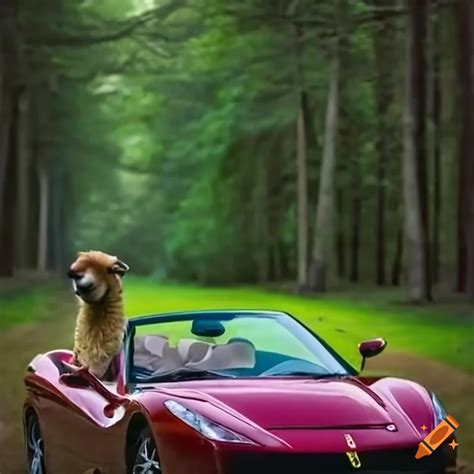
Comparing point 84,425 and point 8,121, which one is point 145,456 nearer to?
point 84,425

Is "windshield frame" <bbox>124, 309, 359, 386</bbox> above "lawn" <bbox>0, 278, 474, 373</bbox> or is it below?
above

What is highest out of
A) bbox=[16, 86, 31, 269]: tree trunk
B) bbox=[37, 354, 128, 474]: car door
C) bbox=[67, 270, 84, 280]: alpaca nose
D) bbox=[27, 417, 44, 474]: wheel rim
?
bbox=[16, 86, 31, 269]: tree trunk

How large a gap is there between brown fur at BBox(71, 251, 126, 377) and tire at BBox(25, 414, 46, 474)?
479 mm

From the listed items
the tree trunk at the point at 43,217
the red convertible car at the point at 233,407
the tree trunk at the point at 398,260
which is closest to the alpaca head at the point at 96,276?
the red convertible car at the point at 233,407

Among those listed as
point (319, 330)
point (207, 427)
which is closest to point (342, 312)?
point (319, 330)

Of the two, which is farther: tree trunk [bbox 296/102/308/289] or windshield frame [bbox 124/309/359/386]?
tree trunk [bbox 296/102/308/289]

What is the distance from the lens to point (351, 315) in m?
5.84

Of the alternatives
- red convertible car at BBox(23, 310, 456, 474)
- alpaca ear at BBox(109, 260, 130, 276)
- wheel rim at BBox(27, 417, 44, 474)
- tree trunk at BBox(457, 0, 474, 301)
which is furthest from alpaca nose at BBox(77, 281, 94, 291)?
tree trunk at BBox(457, 0, 474, 301)

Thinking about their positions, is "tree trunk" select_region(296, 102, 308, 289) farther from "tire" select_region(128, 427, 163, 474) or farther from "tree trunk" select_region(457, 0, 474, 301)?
"tire" select_region(128, 427, 163, 474)

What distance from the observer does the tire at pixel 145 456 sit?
3.74 meters

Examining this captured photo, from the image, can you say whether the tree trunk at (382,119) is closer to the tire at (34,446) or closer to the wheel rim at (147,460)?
the tire at (34,446)

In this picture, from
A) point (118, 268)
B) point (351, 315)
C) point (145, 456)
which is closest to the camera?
point (145, 456)

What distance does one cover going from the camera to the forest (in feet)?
20.0

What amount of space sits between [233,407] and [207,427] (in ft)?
0.51
